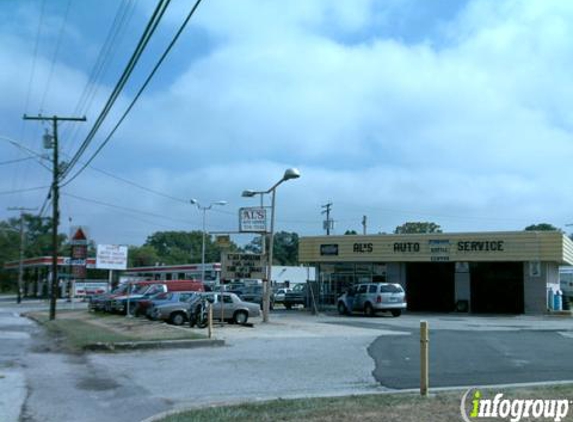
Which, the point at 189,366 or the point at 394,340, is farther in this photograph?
the point at 394,340

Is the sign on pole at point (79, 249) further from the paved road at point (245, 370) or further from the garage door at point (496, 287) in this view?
the garage door at point (496, 287)

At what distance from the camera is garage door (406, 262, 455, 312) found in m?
44.2

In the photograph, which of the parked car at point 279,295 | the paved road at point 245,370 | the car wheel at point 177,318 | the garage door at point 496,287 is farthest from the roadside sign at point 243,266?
the parked car at point 279,295

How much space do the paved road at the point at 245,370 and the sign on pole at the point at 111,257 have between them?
471 inches

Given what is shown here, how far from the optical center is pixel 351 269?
43906 mm

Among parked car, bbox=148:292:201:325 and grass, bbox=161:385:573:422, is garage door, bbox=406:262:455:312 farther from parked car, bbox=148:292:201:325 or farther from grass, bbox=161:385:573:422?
grass, bbox=161:385:573:422

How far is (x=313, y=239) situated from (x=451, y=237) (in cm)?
882

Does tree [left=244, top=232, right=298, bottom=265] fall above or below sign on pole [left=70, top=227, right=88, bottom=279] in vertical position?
above

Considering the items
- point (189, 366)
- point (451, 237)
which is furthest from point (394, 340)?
point (451, 237)

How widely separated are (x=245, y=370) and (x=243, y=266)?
13229mm

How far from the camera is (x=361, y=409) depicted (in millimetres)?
8414

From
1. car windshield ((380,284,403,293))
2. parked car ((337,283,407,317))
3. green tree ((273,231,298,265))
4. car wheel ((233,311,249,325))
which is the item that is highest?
green tree ((273,231,298,265))

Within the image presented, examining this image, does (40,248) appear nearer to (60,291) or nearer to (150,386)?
(60,291)

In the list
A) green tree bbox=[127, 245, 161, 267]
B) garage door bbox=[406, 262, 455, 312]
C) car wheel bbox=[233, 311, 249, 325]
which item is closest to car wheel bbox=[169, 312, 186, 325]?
car wheel bbox=[233, 311, 249, 325]
